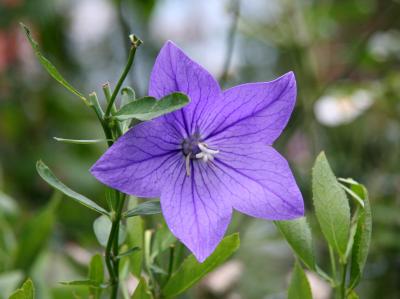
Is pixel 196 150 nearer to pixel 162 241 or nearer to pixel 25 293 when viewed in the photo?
pixel 162 241

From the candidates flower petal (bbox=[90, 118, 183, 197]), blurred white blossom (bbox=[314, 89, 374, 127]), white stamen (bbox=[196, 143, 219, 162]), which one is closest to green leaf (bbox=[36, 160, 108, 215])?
flower petal (bbox=[90, 118, 183, 197])

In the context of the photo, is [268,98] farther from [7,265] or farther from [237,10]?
[237,10]

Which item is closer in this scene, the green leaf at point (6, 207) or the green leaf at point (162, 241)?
the green leaf at point (162, 241)

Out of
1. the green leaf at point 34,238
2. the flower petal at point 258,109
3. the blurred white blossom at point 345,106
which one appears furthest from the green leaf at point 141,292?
the blurred white blossom at point 345,106

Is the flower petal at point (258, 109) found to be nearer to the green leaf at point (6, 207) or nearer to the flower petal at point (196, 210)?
the flower petal at point (196, 210)

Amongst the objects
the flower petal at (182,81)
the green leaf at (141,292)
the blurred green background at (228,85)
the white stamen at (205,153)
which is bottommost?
the blurred green background at (228,85)

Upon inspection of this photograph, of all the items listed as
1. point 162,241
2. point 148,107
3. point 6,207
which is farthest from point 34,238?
point 148,107
